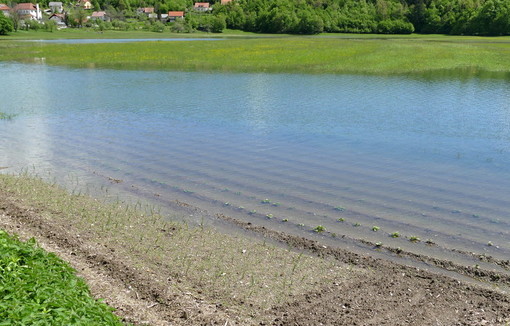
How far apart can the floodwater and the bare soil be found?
221 centimetres

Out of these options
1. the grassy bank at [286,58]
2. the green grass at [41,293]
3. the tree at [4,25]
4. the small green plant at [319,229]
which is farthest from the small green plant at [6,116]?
the tree at [4,25]

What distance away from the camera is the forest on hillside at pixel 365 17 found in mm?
137250

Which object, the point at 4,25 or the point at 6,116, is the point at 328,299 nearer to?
the point at 6,116

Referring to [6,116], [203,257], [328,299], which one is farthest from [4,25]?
[328,299]

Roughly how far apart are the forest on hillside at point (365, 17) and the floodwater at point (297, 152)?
10903 cm

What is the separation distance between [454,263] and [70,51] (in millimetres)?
77175

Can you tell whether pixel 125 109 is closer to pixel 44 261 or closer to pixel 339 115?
pixel 339 115

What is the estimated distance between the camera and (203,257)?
12234mm

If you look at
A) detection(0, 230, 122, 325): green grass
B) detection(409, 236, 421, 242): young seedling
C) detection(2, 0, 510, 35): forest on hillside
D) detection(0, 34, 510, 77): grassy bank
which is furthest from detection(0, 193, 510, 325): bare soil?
detection(2, 0, 510, 35): forest on hillside

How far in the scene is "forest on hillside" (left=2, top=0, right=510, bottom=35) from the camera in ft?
450

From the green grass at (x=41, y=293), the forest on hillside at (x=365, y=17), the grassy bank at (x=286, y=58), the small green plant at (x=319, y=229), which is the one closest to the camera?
the green grass at (x=41, y=293)

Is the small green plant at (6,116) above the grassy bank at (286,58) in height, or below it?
below

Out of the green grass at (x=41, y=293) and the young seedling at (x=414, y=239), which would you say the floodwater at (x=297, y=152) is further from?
the green grass at (x=41, y=293)

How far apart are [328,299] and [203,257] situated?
11.5ft
